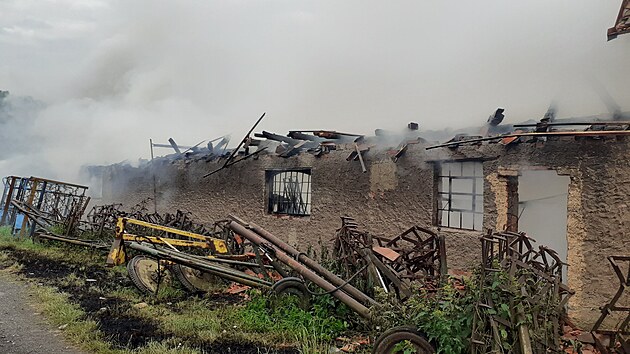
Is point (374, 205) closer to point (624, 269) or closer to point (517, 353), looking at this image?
point (624, 269)

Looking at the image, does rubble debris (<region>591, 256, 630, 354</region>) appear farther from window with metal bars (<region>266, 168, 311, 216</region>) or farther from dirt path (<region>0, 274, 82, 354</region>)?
window with metal bars (<region>266, 168, 311, 216</region>)

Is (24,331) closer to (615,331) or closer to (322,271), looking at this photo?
(322,271)

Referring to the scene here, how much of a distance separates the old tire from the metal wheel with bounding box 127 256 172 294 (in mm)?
2286

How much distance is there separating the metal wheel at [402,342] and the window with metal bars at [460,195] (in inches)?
167

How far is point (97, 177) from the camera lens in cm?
2023

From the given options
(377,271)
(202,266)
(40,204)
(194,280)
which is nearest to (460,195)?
(377,271)

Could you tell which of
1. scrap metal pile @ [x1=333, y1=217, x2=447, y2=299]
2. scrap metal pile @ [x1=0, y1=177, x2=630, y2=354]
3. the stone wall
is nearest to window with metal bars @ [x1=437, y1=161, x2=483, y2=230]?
the stone wall

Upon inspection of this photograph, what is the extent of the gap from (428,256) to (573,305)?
2301mm

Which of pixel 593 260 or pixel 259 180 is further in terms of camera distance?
pixel 259 180

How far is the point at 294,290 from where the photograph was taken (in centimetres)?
717

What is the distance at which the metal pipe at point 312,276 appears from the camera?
607 centimetres

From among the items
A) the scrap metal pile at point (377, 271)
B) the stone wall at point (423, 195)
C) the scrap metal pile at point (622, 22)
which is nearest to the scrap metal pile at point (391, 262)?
the scrap metal pile at point (377, 271)

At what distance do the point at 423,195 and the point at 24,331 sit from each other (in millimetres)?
6727

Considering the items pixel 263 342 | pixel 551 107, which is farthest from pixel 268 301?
pixel 551 107
